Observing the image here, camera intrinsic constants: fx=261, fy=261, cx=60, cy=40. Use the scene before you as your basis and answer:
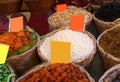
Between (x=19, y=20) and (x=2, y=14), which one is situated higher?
(x=19, y=20)

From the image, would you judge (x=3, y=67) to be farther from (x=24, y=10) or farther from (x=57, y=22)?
(x=24, y=10)

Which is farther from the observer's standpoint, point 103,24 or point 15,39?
point 103,24

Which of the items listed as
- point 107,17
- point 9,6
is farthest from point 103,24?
point 9,6

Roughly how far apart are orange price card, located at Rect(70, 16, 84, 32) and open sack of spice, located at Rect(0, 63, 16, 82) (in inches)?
22.5

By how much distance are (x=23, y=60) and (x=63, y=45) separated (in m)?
0.33

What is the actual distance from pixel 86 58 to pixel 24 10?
1.24 metres

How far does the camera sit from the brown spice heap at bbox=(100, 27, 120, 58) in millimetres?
1624

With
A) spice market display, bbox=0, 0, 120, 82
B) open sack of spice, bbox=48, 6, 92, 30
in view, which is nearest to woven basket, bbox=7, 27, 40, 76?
spice market display, bbox=0, 0, 120, 82

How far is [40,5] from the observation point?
2465 millimetres

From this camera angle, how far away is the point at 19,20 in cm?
192

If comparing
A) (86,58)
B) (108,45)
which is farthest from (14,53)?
(108,45)

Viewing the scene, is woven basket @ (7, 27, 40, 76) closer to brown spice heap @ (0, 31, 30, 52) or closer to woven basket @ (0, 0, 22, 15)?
brown spice heap @ (0, 31, 30, 52)

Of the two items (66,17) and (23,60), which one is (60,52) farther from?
(66,17)

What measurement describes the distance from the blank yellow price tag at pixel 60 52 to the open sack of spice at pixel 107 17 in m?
0.54
